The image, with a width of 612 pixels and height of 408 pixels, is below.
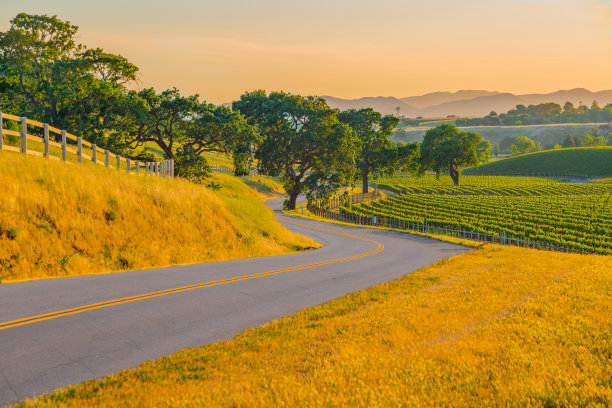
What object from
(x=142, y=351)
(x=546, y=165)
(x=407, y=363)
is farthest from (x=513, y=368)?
(x=546, y=165)

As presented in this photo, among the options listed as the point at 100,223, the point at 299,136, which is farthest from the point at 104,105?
the point at 299,136

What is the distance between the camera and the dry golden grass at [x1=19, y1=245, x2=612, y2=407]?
553 cm

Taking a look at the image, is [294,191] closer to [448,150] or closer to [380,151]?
[380,151]

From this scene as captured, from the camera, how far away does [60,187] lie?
14516mm

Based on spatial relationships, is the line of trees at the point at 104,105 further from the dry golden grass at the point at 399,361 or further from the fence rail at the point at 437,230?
the dry golden grass at the point at 399,361

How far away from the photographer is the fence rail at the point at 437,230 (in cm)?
3383

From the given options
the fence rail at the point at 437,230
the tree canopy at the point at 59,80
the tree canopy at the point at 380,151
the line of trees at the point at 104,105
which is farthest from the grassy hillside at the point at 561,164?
the tree canopy at the point at 59,80

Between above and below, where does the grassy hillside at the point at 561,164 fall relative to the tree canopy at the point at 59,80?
below

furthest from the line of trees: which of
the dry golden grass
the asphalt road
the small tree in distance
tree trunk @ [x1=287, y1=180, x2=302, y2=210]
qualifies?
the small tree in distance

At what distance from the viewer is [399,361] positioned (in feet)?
22.3

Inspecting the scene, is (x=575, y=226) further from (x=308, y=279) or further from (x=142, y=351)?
(x=142, y=351)

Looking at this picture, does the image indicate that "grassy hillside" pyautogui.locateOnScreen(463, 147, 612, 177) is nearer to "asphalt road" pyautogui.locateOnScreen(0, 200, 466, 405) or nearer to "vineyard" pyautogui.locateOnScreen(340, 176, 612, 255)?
"vineyard" pyautogui.locateOnScreen(340, 176, 612, 255)

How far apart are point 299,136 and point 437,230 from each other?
2011 centimetres

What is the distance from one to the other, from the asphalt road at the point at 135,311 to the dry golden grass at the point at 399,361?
62 centimetres
